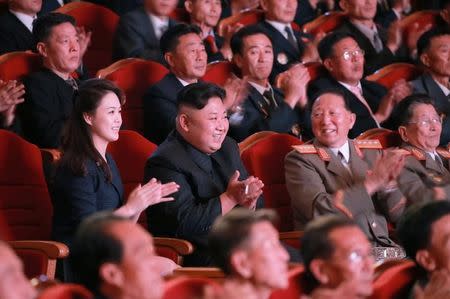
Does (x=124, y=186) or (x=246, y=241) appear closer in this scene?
(x=246, y=241)

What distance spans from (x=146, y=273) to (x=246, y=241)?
0.17 meters

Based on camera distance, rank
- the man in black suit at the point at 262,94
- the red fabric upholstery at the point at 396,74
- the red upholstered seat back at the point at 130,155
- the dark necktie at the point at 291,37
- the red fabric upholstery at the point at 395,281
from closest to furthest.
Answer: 1. the red fabric upholstery at the point at 395,281
2. the red upholstered seat back at the point at 130,155
3. the man in black suit at the point at 262,94
4. the red fabric upholstery at the point at 396,74
5. the dark necktie at the point at 291,37

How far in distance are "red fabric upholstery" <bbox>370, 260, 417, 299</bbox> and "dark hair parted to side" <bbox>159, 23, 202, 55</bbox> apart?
1308 mm

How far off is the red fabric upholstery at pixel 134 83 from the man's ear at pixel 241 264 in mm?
1286

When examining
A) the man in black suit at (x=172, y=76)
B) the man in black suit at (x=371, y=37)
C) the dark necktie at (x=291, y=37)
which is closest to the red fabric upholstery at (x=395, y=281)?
the man in black suit at (x=172, y=76)

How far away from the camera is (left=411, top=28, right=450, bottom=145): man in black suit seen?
10.3 ft

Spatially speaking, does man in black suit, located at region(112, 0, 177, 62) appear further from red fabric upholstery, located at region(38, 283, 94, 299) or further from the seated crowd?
red fabric upholstery, located at region(38, 283, 94, 299)

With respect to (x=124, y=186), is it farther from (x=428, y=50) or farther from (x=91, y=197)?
(x=428, y=50)

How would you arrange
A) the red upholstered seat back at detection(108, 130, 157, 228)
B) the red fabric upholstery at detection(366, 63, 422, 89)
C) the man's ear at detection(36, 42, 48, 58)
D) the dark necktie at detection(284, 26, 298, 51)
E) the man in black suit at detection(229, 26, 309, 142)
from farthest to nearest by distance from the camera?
the dark necktie at detection(284, 26, 298, 51) → the red fabric upholstery at detection(366, 63, 422, 89) → the man in black suit at detection(229, 26, 309, 142) → the man's ear at detection(36, 42, 48, 58) → the red upholstered seat back at detection(108, 130, 157, 228)

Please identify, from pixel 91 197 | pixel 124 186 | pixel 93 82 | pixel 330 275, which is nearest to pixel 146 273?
pixel 330 275

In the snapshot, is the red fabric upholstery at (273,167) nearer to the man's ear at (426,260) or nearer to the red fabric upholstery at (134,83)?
the red fabric upholstery at (134,83)

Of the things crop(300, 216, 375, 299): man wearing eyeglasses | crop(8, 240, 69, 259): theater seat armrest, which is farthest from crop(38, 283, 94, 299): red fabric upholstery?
crop(8, 240, 69, 259): theater seat armrest

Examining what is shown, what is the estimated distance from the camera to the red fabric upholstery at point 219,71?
2.95 m

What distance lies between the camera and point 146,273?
1403mm
